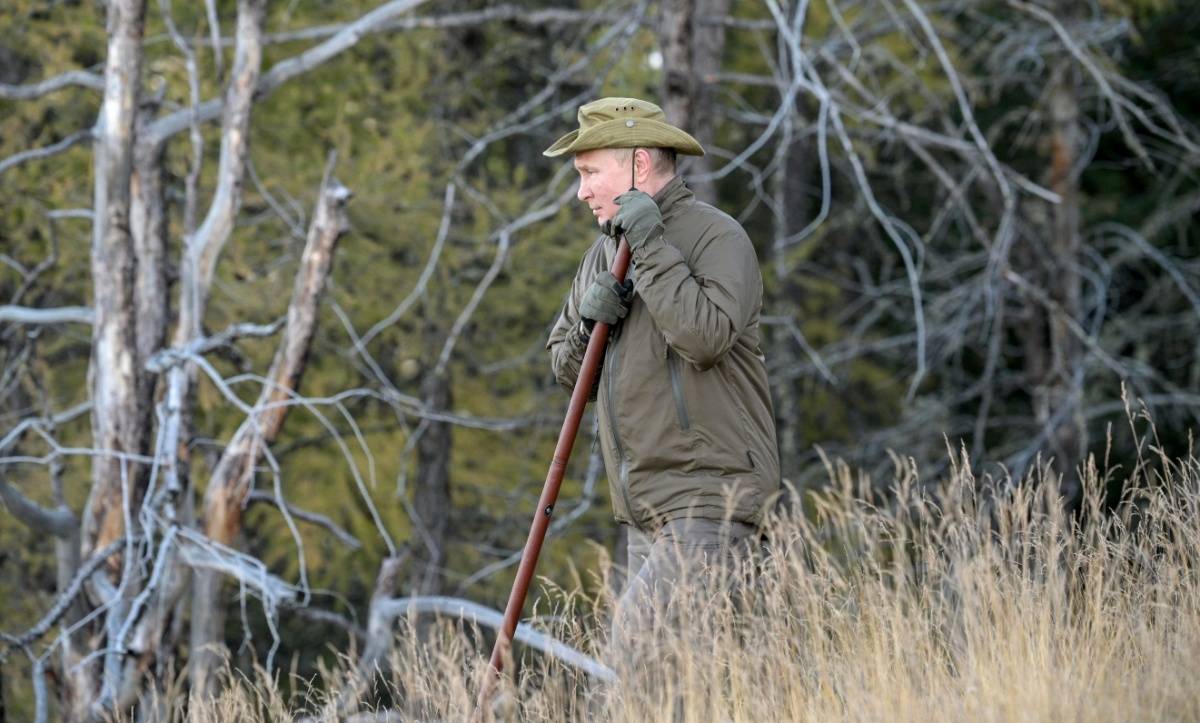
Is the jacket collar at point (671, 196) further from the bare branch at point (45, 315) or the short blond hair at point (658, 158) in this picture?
the bare branch at point (45, 315)

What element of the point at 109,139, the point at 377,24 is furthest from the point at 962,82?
the point at 109,139

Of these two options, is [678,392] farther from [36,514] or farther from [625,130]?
[36,514]

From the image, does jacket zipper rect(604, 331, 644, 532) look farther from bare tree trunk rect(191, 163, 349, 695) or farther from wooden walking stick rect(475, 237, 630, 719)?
bare tree trunk rect(191, 163, 349, 695)

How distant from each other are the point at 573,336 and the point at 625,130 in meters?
0.63

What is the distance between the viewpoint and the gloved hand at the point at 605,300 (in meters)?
4.09

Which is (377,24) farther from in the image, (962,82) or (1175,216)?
(1175,216)

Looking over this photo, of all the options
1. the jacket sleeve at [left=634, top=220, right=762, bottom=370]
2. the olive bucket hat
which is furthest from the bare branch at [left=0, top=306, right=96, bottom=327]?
the jacket sleeve at [left=634, top=220, right=762, bottom=370]

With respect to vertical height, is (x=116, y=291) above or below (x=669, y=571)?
above

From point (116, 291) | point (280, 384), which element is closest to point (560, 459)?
point (280, 384)

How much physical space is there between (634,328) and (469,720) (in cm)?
110

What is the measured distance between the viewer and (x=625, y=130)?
165 inches

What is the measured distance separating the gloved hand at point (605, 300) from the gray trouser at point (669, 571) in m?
0.57

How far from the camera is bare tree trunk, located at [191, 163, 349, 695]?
7.29m

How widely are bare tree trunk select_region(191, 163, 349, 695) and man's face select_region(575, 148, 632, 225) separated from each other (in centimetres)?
315
